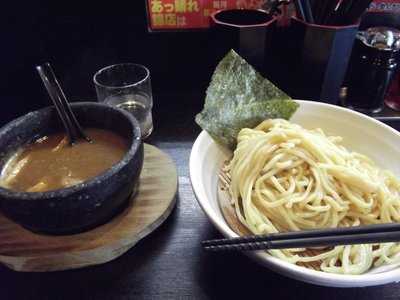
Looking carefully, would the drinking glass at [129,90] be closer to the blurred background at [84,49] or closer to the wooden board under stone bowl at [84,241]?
the blurred background at [84,49]

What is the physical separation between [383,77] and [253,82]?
0.55 metres

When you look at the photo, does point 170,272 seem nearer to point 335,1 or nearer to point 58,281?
point 58,281

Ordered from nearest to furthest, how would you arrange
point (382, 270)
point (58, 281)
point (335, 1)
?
1. point (382, 270)
2. point (58, 281)
3. point (335, 1)

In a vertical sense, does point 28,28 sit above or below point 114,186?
above

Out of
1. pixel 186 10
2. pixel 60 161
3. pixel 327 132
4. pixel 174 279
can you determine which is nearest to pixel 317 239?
pixel 174 279

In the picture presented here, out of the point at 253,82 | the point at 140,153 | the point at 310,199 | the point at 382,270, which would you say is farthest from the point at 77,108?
the point at 382,270

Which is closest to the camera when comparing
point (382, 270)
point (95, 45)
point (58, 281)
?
point (382, 270)

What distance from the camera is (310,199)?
0.93 m

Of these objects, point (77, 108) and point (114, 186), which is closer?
point (114, 186)

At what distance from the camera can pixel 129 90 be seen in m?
1.38

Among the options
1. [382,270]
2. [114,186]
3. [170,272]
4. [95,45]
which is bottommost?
[170,272]

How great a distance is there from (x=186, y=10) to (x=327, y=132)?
0.82 metres

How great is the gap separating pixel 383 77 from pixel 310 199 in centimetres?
75

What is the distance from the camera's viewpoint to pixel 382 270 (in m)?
0.78
